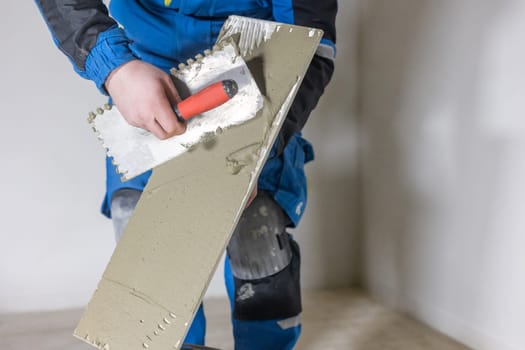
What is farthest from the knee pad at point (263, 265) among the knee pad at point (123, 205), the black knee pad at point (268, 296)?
the knee pad at point (123, 205)

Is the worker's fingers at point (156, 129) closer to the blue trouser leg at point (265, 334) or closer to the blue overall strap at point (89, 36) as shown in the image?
the blue overall strap at point (89, 36)

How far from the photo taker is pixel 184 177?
1.59 feet

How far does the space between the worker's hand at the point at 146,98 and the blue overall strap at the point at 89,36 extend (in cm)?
2

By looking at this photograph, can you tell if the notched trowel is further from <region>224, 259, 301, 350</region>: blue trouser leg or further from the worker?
<region>224, 259, 301, 350</region>: blue trouser leg

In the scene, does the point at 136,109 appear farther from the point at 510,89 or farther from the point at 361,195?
the point at 361,195

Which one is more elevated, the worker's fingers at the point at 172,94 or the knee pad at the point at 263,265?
the worker's fingers at the point at 172,94

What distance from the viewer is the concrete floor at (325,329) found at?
885 mm

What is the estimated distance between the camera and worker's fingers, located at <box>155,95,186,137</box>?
46 centimetres

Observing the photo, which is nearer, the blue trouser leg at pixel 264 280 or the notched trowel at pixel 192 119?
the notched trowel at pixel 192 119

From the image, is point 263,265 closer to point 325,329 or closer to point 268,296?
point 268,296

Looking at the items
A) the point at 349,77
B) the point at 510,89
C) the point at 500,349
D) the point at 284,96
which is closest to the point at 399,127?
the point at 349,77

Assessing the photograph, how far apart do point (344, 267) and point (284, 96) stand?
731 millimetres

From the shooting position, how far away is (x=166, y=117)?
1.52 ft

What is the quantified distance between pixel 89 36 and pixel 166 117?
0.43 ft
